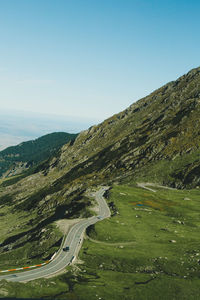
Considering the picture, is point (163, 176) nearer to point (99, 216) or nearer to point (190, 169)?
point (190, 169)

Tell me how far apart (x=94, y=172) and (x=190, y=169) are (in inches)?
3011

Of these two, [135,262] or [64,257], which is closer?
[135,262]

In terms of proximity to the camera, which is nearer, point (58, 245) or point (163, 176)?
point (58, 245)

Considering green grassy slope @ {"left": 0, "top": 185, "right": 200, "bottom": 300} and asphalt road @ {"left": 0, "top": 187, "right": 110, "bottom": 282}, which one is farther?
asphalt road @ {"left": 0, "top": 187, "right": 110, "bottom": 282}

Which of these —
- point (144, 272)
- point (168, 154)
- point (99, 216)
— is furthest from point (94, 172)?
point (144, 272)

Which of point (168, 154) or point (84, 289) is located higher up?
point (168, 154)

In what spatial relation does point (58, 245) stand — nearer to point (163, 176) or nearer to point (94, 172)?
point (163, 176)

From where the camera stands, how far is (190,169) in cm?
14688

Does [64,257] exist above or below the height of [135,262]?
below

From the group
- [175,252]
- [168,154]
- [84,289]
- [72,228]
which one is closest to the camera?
Answer: [84,289]

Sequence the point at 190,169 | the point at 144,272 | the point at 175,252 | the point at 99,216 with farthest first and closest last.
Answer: the point at 190,169, the point at 99,216, the point at 175,252, the point at 144,272

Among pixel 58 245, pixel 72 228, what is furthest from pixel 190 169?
pixel 58 245

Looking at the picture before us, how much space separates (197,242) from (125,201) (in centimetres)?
4469

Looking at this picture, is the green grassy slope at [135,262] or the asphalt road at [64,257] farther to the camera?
the asphalt road at [64,257]
